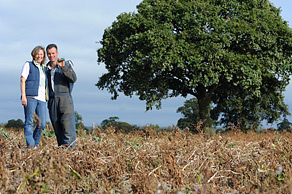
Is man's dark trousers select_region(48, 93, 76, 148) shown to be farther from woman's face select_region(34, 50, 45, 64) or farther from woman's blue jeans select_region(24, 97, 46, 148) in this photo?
woman's face select_region(34, 50, 45, 64)

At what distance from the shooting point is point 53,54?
255 inches

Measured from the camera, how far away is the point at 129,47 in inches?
690

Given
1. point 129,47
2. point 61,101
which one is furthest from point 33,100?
point 129,47

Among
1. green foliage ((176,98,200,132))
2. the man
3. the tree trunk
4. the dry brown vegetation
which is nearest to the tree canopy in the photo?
the tree trunk

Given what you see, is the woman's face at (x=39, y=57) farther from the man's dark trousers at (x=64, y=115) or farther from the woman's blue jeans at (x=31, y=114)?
the man's dark trousers at (x=64, y=115)

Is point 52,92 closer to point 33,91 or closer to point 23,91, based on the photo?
point 33,91

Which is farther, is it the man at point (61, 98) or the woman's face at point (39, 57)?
the woman's face at point (39, 57)

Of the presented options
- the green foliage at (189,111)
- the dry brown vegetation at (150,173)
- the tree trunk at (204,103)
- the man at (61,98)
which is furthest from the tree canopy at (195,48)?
the dry brown vegetation at (150,173)

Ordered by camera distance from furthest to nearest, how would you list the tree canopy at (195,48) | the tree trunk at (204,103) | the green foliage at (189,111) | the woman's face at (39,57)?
1. the green foliage at (189,111)
2. the tree trunk at (204,103)
3. the tree canopy at (195,48)
4. the woman's face at (39,57)

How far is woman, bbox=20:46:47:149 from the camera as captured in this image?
711cm

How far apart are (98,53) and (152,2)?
468 cm

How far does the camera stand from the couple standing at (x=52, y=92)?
6250 millimetres

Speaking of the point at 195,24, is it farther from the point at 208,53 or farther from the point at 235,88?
the point at 235,88

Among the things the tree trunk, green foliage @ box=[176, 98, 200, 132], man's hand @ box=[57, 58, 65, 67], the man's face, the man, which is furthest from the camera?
green foliage @ box=[176, 98, 200, 132]
